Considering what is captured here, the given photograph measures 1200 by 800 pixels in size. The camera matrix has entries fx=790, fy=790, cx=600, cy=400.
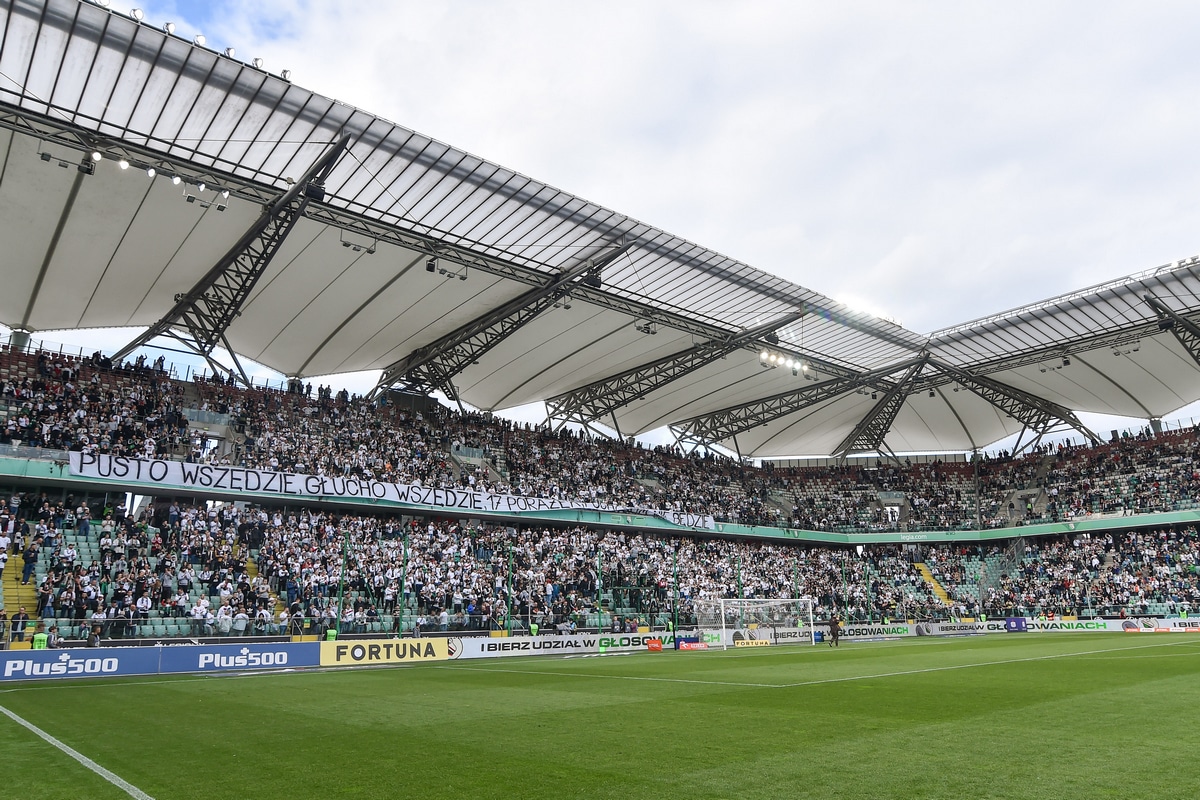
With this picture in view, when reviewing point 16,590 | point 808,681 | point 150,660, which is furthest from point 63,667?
point 808,681

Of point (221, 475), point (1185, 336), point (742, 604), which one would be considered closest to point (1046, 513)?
point (1185, 336)

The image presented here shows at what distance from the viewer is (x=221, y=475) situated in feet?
97.7

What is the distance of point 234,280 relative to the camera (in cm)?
3062

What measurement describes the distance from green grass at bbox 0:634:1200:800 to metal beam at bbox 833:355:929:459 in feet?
107

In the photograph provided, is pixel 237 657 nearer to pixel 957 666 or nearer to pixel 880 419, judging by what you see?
pixel 957 666

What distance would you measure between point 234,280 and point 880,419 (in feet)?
144

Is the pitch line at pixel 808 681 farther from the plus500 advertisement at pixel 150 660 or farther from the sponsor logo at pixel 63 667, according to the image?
the sponsor logo at pixel 63 667

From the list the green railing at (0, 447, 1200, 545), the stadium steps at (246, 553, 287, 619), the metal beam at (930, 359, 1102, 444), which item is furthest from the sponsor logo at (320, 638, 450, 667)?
the metal beam at (930, 359, 1102, 444)

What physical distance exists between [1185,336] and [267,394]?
45471 millimetres

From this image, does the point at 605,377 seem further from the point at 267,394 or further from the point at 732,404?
the point at 267,394

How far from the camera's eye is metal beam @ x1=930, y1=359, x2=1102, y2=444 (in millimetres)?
48531

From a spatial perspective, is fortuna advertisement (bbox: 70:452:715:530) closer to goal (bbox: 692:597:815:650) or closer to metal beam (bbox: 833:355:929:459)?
goal (bbox: 692:597:815:650)

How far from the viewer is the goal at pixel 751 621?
35.0 m

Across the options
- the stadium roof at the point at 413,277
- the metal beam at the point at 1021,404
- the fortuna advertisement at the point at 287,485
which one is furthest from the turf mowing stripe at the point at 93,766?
the metal beam at the point at 1021,404
